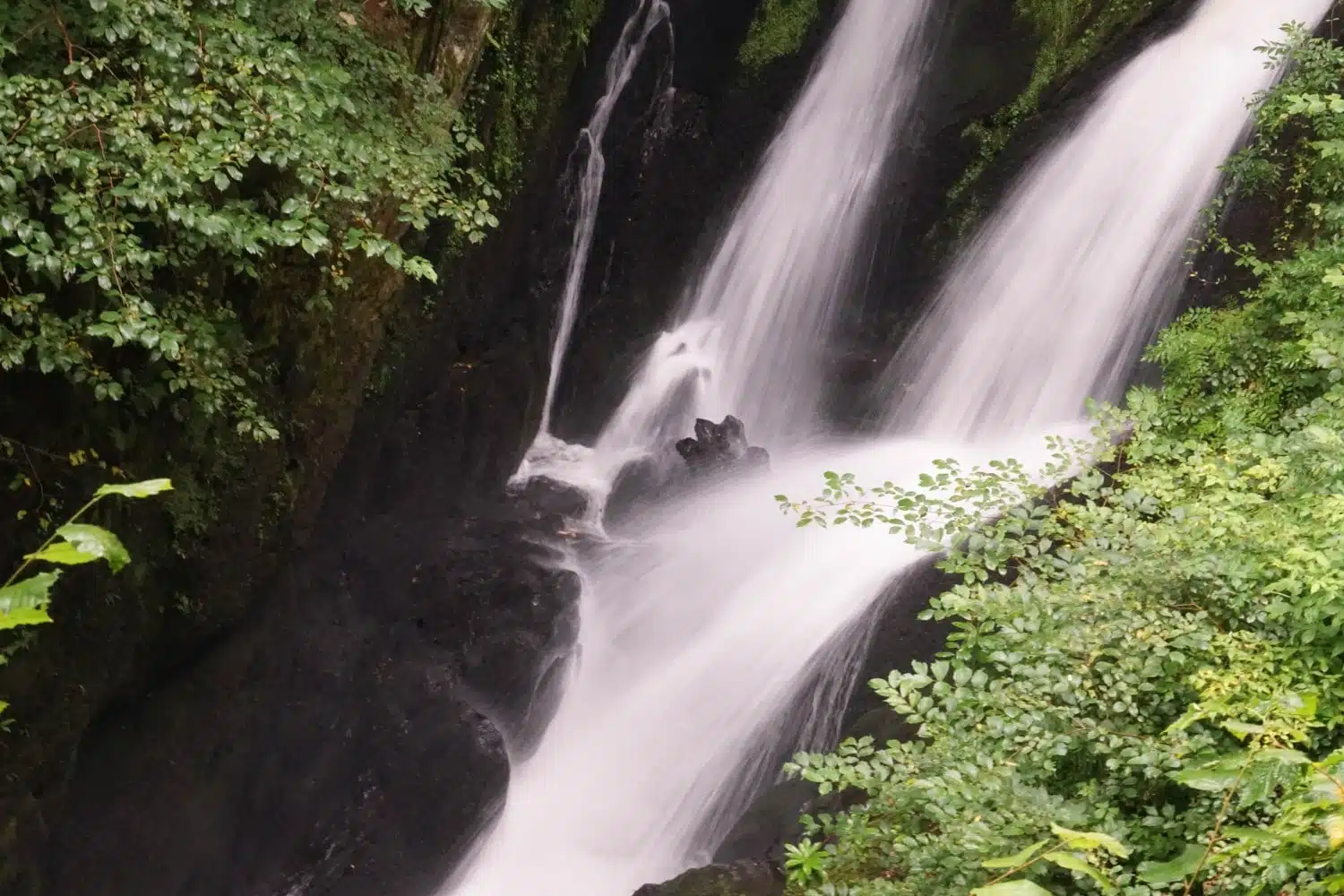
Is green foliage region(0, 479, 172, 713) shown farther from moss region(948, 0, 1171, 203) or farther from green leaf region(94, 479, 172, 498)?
moss region(948, 0, 1171, 203)

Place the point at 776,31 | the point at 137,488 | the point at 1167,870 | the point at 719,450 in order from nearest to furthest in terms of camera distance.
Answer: the point at 137,488, the point at 1167,870, the point at 719,450, the point at 776,31

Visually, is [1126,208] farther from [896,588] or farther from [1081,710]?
[1081,710]

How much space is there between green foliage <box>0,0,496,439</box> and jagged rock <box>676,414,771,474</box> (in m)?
5.73

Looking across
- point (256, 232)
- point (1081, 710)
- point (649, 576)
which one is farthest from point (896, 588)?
point (256, 232)

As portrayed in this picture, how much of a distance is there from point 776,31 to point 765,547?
280 inches

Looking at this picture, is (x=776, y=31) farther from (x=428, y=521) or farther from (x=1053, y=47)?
(x=428, y=521)

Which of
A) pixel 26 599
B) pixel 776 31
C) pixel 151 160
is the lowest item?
pixel 26 599

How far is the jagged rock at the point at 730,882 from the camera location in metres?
4.86

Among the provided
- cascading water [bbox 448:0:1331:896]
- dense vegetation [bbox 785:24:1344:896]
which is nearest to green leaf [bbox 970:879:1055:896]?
dense vegetation [bbox 785:24:1344:896]

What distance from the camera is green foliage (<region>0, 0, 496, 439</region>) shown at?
3.17 metres

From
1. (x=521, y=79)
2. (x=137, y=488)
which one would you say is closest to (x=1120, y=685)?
(x=137, y=488)

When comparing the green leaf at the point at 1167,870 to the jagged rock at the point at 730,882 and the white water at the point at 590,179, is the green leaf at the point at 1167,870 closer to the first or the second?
the jagged rock at the point at 730,882

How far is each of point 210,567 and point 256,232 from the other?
345 centimetres

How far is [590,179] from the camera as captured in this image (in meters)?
11.2
